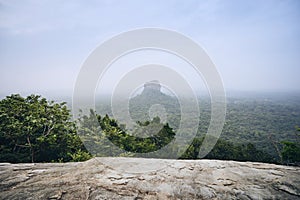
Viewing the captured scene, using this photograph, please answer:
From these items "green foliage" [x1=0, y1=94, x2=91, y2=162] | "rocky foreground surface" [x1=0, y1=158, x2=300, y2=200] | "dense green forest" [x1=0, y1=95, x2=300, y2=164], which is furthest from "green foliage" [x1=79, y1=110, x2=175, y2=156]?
"rocky foreground surface" [x1=0, y1=158, x2=300, y2=200]

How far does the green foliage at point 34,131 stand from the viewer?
7.22m

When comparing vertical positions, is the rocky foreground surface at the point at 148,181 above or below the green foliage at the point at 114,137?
above

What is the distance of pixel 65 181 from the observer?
3109 mm

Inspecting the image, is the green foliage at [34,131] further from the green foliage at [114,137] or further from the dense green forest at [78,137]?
the green foliage at [114,137]

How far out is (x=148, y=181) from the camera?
3117mm

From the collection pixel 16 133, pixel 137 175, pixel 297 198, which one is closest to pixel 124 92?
pixel 137 175

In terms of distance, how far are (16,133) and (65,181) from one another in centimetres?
569

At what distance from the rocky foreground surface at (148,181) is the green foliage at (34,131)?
4.32m

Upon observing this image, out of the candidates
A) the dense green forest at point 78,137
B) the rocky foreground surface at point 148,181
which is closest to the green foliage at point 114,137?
the dense green forest at point 78,137

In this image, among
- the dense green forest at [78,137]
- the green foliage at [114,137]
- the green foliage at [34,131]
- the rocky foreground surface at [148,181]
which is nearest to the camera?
the rocky foreground surface at [148,181]

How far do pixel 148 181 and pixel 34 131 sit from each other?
23.1ft

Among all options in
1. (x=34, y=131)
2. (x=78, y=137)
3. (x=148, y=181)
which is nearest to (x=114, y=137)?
(x=78, y=137)

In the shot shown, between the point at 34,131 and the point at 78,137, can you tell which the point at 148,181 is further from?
the point at 78,137

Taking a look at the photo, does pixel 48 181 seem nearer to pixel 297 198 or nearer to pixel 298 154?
pixel 297 198
